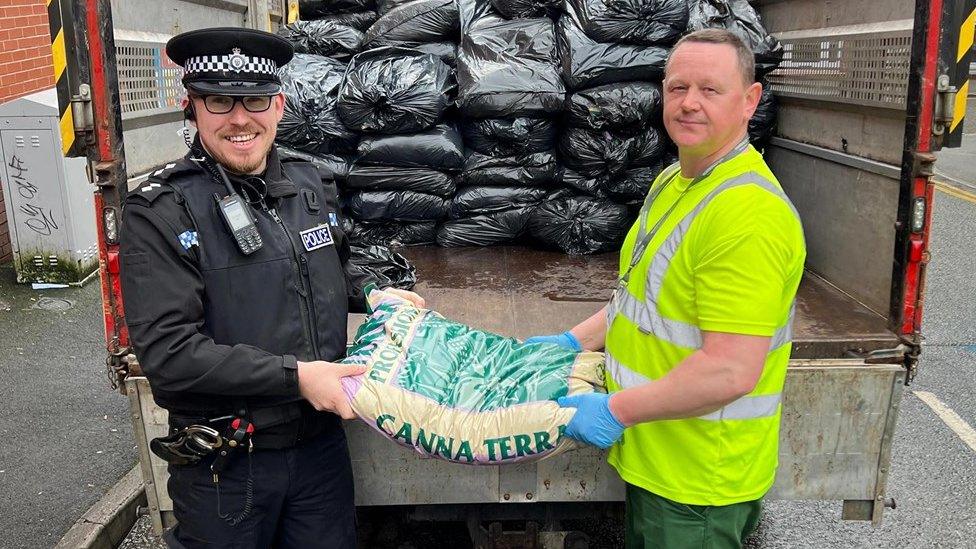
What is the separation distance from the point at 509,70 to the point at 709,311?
7.57 feet

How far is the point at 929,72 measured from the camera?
2355 mm

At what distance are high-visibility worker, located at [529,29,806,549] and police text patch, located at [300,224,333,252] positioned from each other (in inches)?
29.8

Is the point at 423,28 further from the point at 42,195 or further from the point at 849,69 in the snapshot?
the point at 42,195

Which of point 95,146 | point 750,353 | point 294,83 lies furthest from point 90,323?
point 750,353

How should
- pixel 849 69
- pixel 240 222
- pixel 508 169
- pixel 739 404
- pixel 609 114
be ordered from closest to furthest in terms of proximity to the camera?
pixel 739 404 < pixel 240 222 < pixel 849 69 < pixel 609 114 < pixel 508 169

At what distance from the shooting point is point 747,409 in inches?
74.7

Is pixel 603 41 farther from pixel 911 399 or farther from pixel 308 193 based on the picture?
pixel 911 399

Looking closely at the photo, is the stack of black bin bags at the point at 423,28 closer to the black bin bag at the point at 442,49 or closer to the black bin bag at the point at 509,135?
the black bin bag at the point at 442,49

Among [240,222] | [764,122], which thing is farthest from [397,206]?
[240,222]

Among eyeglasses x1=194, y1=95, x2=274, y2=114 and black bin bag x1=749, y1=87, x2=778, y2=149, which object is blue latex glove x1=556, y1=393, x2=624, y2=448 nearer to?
eyeglasses x1=194, y1=95, x2=274, y2=114

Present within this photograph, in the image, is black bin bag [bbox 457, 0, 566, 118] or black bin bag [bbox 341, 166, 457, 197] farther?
black bin bag [bbox 341, 166, 457, 197]

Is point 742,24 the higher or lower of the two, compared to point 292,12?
lower

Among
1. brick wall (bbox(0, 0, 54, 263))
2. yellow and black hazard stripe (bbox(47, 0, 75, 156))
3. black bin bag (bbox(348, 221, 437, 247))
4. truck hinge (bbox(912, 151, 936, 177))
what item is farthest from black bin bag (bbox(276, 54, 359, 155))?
brick wall (bbox(0, 0, 54, 263))

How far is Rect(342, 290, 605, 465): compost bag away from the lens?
198cm
